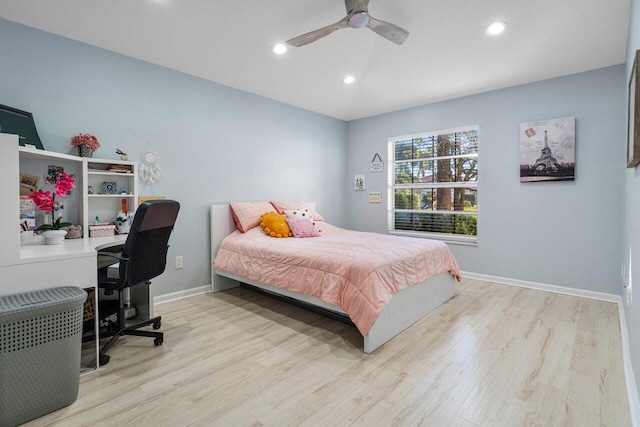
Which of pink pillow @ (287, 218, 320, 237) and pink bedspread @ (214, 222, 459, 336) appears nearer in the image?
pink bedspread @ (214, 222, 459, 336)

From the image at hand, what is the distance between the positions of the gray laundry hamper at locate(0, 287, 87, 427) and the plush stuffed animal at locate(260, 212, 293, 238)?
2074 mm

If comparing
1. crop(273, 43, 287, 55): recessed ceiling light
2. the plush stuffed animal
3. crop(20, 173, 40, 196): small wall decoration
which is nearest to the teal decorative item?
crop(20, 173, 40, 196): small wall decoration

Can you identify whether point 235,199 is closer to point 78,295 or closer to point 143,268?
point 143,268

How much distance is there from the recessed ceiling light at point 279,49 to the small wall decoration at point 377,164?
260 centimetres

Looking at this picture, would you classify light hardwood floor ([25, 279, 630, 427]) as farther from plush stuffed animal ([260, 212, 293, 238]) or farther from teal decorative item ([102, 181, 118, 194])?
teal decorative item ([102, 181, 118, 194])

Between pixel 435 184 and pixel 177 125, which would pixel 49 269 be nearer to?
pixel 177 125

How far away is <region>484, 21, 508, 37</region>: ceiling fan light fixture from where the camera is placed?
2445 mm

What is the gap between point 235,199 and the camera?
3.96 m

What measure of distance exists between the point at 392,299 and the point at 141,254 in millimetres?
1853

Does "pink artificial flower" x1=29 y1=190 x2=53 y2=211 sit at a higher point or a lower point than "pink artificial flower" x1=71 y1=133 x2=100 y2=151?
lower

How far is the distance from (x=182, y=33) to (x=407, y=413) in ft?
10.4

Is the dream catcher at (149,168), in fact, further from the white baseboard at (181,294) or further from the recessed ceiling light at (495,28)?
the recessed ceiling light at (495,28)

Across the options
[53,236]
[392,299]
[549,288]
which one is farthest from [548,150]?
[53,236]

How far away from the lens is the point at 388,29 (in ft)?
7.47
